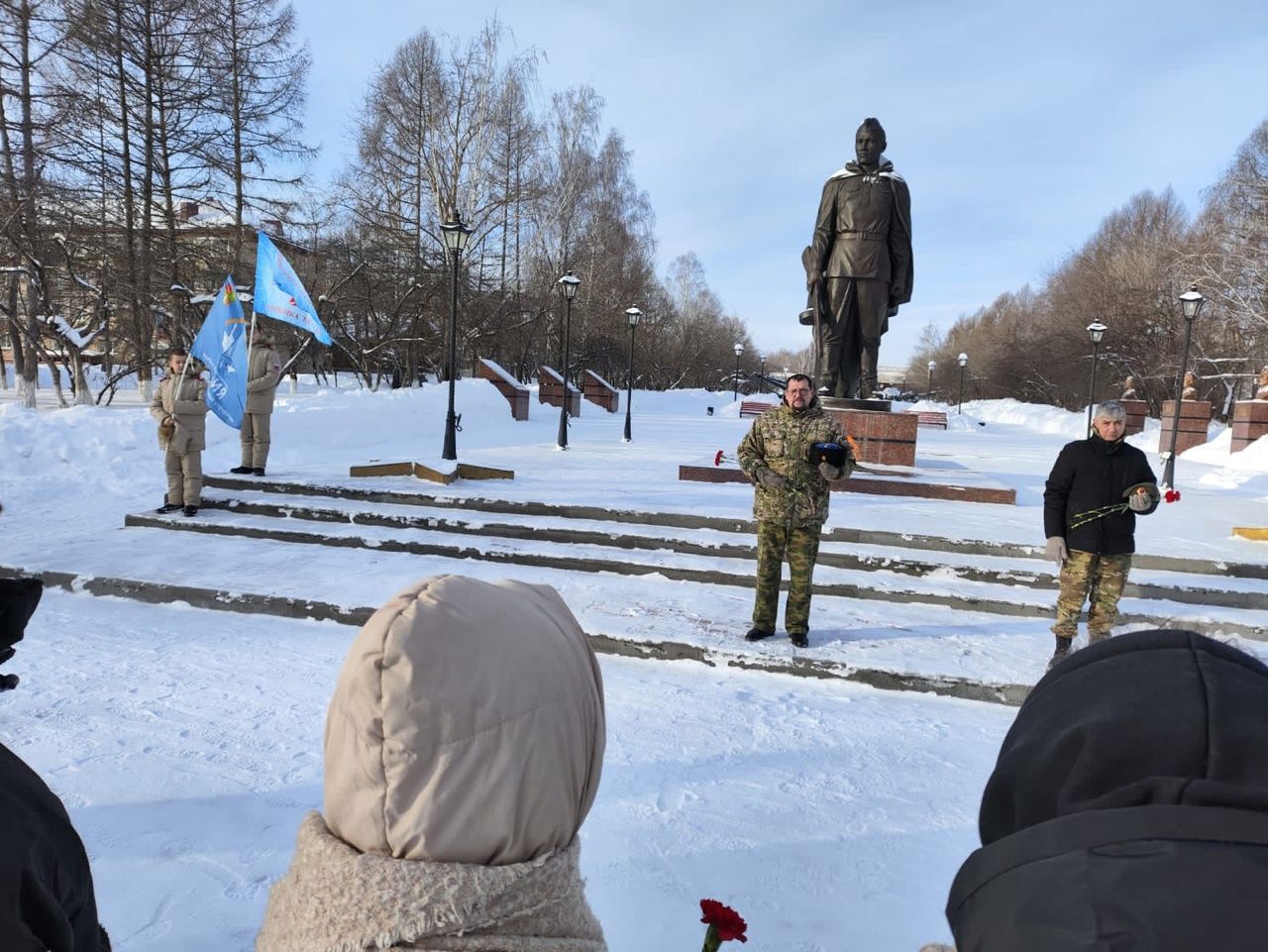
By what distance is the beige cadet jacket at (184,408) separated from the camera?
7426mm

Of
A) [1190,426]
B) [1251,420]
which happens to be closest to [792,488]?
[1251,420]

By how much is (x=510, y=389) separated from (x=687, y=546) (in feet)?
52.8

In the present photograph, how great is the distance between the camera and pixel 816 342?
430 inches

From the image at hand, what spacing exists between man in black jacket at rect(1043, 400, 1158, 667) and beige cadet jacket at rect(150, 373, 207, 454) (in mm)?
7736

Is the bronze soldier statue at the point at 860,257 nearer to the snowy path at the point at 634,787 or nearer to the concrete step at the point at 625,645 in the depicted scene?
the concrete step at the point at 625,645

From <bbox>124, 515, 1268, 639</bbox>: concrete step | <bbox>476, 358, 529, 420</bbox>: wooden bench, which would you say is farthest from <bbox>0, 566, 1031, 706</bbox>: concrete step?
<bbox>476, 358, 529, 420</bbox>: wooden bench

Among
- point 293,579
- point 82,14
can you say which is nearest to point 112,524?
point 293,579

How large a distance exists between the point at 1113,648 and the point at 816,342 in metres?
10.6

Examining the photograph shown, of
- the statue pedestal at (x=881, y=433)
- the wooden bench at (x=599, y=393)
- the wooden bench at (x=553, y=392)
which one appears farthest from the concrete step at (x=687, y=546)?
the wooden bench at (x=599, y=393)

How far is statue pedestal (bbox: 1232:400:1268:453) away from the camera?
56.4 ft

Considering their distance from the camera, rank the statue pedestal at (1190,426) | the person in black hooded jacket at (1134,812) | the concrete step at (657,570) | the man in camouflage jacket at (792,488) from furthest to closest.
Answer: the statue pedestal at (1190,426) < the concrete step at (657,570) < the man in camouflage jacket at (792,488) < the person in black hooded jacket at (1134,812)

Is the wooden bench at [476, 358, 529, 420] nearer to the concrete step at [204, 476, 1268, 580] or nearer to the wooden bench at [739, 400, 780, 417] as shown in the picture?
the concrete step at [204, 476, 1268, 580]

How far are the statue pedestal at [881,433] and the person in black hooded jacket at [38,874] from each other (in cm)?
1026

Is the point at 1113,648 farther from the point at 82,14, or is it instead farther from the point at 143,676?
the point at 82,14
